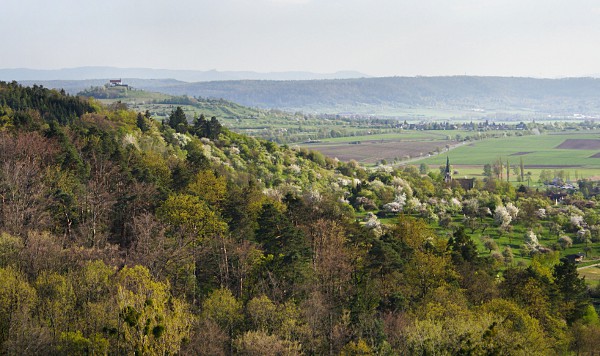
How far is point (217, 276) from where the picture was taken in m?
42.7

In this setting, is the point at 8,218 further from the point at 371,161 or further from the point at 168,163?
the point at 371,161

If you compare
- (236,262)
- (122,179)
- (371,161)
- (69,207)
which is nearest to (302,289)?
(236,262)

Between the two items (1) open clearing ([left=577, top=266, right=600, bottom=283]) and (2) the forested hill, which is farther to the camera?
(1) open clearing ([left=577, top=266, right=600, bottom=283])

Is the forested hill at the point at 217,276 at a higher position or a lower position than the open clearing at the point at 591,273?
higher

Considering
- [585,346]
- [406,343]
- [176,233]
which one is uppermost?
[176,233]

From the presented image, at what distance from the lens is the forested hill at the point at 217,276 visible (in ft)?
98.2

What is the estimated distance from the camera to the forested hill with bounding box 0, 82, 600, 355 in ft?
98.2

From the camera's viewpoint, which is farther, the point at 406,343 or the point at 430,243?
the point at 430,243

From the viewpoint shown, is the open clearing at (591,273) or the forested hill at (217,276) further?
the open clearing at (591,273)

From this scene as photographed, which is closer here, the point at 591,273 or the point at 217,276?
the point at 217,276

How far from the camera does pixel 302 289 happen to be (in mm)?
40188

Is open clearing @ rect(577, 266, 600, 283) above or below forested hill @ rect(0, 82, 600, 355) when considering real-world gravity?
below

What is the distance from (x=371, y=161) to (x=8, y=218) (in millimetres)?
156419

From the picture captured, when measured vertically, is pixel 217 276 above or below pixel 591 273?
above
